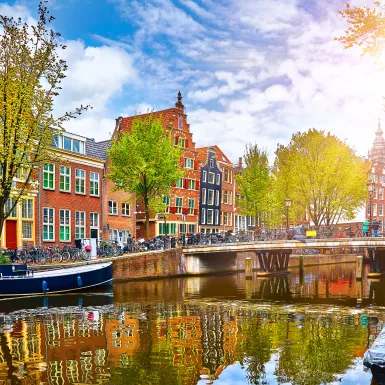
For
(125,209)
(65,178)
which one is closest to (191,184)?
(125,209)

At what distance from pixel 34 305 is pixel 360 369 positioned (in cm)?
1688

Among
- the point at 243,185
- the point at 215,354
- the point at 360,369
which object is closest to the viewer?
the point at 360,369

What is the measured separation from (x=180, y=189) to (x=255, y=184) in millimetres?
8394

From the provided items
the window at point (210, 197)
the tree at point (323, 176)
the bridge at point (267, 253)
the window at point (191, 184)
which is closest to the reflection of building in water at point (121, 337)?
the bridge at point (267, 253)

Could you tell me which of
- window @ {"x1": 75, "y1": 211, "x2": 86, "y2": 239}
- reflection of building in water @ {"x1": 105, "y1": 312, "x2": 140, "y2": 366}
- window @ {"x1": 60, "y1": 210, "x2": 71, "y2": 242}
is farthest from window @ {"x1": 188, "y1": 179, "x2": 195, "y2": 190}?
reflection of building in water @ {"x1": 105, "y1": 312, "x2": 140, "y2": 366}

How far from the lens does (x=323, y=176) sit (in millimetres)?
49344

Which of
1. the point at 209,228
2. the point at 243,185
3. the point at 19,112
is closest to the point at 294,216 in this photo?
the point at 243,185

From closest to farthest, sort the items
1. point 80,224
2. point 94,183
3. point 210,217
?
point 80,224
point 94,183
point 210,217

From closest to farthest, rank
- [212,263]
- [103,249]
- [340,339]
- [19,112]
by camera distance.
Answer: [340,339], [19,112], [103,249], [212,263]

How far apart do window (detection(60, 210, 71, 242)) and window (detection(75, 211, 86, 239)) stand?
0.98 m

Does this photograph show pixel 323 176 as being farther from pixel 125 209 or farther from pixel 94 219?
pixel 94 219

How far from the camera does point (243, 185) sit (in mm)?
56219

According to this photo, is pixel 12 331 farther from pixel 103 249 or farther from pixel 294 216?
pixel 294 216

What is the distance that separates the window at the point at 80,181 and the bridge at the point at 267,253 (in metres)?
10.5
